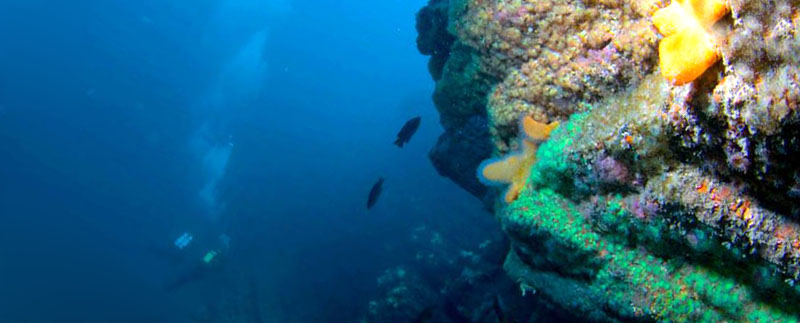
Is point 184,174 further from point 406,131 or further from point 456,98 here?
point 456,98

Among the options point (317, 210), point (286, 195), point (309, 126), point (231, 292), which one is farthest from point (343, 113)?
point (231, 292)

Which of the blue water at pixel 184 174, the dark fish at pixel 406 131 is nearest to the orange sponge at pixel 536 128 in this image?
the dark fish at pixel 406 131

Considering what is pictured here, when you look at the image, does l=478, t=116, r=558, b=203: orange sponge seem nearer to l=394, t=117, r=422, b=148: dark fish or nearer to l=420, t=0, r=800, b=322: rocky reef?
l=420, t=0, r=800, b=322: rocky reef

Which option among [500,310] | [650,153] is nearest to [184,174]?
[500,310]

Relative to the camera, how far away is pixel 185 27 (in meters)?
45.9

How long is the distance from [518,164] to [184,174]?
34979 mm

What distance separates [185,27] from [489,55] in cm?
5088

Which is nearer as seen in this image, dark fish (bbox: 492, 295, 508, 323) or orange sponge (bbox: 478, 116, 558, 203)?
orange sponge (bbox: 478, 116, 558, 203)

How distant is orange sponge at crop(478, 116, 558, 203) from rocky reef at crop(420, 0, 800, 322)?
116mm

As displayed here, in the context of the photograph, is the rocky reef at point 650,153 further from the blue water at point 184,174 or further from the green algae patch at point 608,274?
the blue water at point 184,174

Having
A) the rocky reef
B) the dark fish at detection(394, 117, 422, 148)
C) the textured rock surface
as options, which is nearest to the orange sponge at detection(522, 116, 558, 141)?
the rocky reef

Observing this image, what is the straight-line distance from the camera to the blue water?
17891 millimetres

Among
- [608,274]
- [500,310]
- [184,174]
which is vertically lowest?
[608,274]

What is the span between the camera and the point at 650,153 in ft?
7.29
